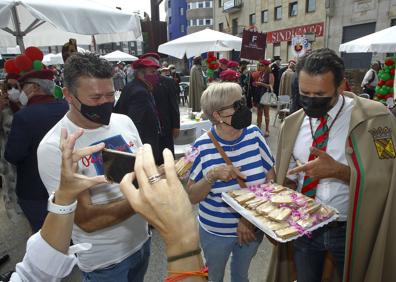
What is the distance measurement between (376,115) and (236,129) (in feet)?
2.90

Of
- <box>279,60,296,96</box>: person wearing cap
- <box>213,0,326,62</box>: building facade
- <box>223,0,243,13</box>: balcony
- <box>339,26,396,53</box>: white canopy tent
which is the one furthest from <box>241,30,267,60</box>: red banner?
<box>223,0,243,13</box>: balcony

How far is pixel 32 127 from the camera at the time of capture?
8.56 feet

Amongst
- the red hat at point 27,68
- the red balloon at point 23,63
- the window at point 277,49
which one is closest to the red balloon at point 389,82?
the red hat at point 27,68

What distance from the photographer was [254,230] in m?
2.09

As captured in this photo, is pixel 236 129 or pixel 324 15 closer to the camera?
pixel 236 129

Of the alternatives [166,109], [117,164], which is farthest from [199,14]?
[117,164]

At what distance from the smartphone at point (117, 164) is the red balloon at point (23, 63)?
2.42 m

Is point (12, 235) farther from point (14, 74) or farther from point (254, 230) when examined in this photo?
point (254, 230)

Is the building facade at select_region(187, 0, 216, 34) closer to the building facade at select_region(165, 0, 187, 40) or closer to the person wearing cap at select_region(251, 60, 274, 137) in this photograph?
the building facade at select_region(165, 0, 187, 40)

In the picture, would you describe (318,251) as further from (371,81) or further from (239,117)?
(371,81)

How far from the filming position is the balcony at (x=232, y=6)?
109ft

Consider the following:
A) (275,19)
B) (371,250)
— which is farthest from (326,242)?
(275,19)

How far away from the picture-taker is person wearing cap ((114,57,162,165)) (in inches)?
149

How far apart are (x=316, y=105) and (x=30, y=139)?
7.60 feet
